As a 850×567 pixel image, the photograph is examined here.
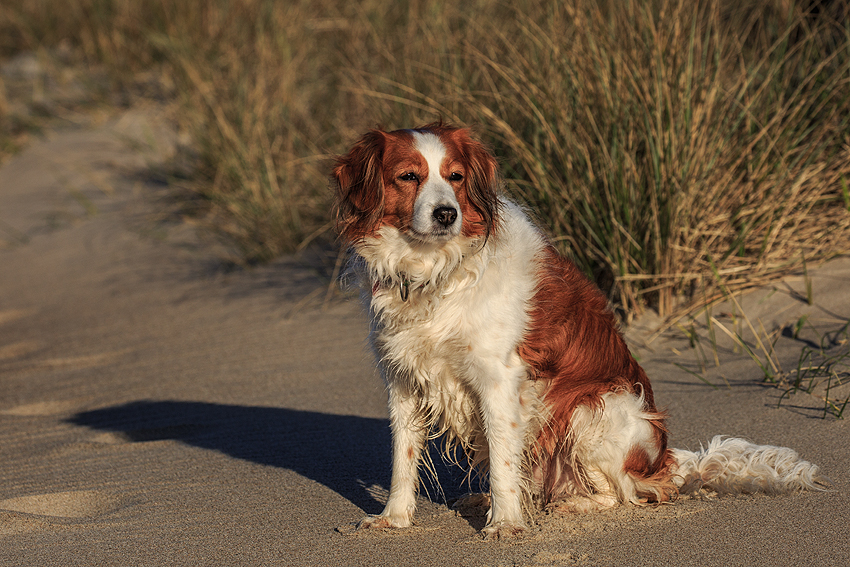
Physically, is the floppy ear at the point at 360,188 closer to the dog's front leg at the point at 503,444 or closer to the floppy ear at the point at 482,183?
the floppy ear at the point at 482,183

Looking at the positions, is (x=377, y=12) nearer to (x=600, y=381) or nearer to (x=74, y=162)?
(x=74, y=162)

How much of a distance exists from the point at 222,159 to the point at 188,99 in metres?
1.56

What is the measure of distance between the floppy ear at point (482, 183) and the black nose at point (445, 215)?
0.19m

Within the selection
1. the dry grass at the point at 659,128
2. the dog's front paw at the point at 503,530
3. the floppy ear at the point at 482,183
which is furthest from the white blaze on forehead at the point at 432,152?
the dry grass at the point at 659,128

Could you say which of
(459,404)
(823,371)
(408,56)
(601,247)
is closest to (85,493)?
(459,404)

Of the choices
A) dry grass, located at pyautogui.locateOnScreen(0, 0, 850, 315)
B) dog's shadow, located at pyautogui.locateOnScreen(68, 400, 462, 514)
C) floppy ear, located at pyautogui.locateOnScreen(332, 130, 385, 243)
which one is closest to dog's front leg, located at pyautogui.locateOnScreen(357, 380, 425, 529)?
dog's shadow, located at pyautogui.locateOnScreen(68, 400, 462, 514)

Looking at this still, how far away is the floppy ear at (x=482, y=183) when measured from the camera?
3.19 meters

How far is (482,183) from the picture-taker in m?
3.23

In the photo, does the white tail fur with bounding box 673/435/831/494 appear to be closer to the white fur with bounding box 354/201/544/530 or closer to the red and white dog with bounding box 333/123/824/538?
the red and white dog with bounding box 333/123/824/538

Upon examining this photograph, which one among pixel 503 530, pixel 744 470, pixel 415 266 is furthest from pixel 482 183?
pixel 744 470

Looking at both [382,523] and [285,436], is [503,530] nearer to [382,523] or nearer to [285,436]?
[382,523]

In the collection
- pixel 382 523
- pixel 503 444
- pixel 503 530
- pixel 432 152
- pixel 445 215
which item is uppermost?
pixel 432 152

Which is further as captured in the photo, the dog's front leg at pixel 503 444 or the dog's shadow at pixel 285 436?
the dog's shadow at pixel 285 436

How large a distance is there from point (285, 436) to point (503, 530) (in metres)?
1.71
